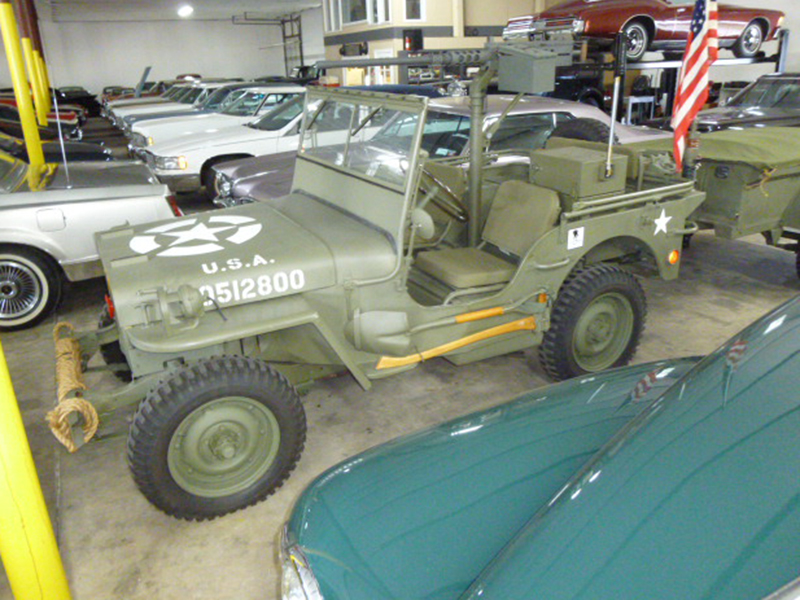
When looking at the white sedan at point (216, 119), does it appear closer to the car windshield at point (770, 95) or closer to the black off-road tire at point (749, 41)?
the car windshield at point (770, 95)

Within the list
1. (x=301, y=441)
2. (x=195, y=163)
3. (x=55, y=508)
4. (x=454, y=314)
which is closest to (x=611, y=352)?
(x=454, y=314)

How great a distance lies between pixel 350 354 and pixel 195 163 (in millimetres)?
6114

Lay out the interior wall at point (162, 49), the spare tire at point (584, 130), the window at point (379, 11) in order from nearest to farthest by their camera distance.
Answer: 1. the spare tire at point (584, 130)
2. the window at point (379, 11)
3. the interior wall at point (162, 49)

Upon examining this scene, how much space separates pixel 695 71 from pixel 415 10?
46.6 feet

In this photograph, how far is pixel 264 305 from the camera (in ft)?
10.5

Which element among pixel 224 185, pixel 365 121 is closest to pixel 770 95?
pixel 224 185

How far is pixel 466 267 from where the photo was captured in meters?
3.90

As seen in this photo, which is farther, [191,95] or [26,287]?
[191,95]

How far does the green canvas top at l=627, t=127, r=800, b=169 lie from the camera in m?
4.99

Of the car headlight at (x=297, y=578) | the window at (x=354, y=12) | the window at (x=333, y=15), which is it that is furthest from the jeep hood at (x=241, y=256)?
the window at (x=333, y=15)

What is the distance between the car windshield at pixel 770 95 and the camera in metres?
9.25

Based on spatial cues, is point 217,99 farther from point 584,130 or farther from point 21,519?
point 21,519

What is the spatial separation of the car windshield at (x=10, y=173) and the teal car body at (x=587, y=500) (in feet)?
15.7

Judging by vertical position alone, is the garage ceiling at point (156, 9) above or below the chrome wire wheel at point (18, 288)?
above
